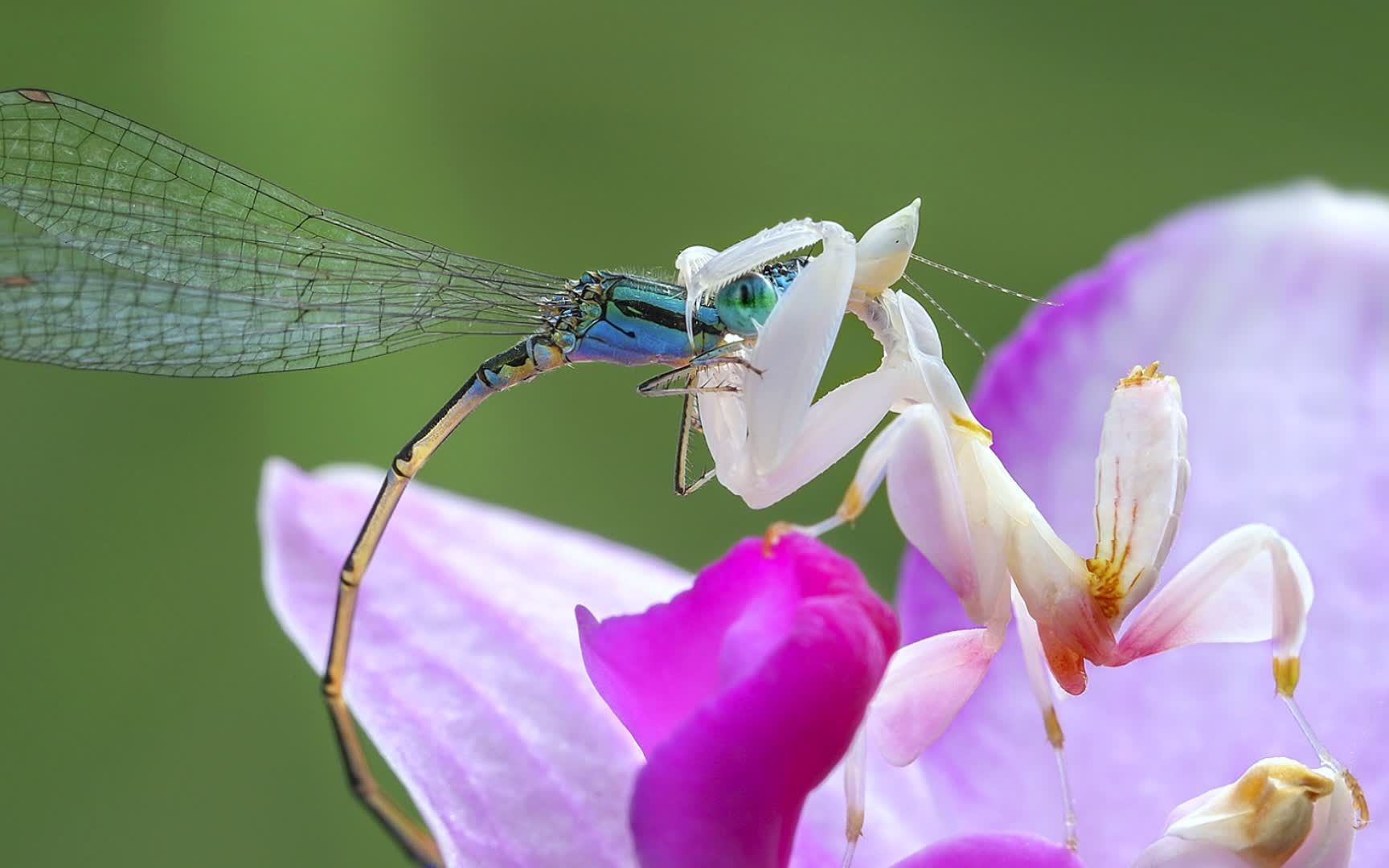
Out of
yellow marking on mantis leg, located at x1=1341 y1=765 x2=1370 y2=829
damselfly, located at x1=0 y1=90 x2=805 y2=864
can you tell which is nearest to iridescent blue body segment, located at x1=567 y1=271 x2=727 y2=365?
damselfly, located at x1=0 y1=90 x2=805 y2=864

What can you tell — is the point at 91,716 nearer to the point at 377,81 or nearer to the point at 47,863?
the point at 47,863

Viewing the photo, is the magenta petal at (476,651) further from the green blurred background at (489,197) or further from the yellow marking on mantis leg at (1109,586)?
the green blurred background at (489,197)

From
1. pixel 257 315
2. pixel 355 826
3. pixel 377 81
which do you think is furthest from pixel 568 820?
pixel 377 81

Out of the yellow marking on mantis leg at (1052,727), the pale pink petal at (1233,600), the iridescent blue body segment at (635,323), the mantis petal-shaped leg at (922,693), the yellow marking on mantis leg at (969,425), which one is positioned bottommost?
the yellow marking on mantis leg at (1052,727)

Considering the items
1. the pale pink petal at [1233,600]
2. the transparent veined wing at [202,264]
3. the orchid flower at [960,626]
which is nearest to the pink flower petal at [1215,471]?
the orchid flower at [960,626]

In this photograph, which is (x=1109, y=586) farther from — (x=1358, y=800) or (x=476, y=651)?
(x=476, y=651)

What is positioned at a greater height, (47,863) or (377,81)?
(377,81)
